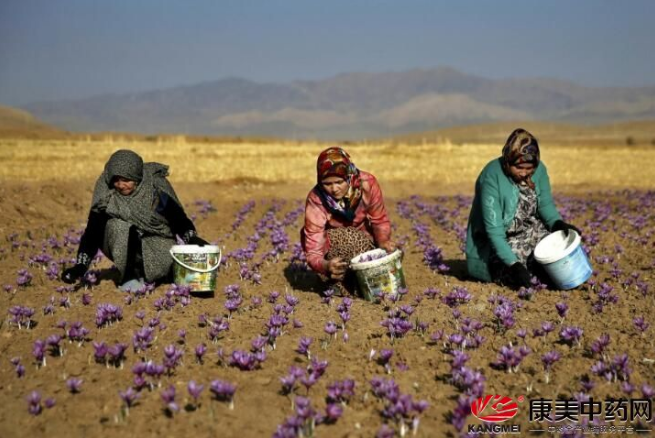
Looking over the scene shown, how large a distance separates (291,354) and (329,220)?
5.93 feet

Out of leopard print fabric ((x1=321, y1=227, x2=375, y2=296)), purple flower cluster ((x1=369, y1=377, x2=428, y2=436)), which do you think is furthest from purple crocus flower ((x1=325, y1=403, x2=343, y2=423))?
leopard print fabric ((x1=321, y1=227, x2=375, y2=296))

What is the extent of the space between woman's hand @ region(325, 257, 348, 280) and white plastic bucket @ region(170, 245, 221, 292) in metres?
1.09

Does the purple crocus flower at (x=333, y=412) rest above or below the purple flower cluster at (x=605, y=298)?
below

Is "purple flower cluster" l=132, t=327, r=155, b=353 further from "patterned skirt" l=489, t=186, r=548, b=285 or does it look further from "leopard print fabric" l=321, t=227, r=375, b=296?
"patterned skirt" l=489, t=186, r=548, b=285

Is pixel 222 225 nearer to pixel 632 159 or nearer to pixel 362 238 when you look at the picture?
pixel 362 238

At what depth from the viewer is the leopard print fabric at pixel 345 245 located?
6629mm

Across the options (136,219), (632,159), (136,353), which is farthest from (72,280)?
(632,159)

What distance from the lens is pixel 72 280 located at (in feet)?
21.0

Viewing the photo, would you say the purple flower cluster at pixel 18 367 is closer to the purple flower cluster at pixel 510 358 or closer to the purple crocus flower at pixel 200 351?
the purple crocus flower at pixel 200 351

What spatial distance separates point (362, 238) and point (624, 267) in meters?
3.73

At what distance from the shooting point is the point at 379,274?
20.4 feet

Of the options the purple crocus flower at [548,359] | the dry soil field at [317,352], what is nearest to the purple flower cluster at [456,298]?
the dry soil field at [317,352]

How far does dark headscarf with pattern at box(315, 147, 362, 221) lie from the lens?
5977 mm

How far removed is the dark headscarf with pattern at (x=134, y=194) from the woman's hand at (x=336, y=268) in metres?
1.88
